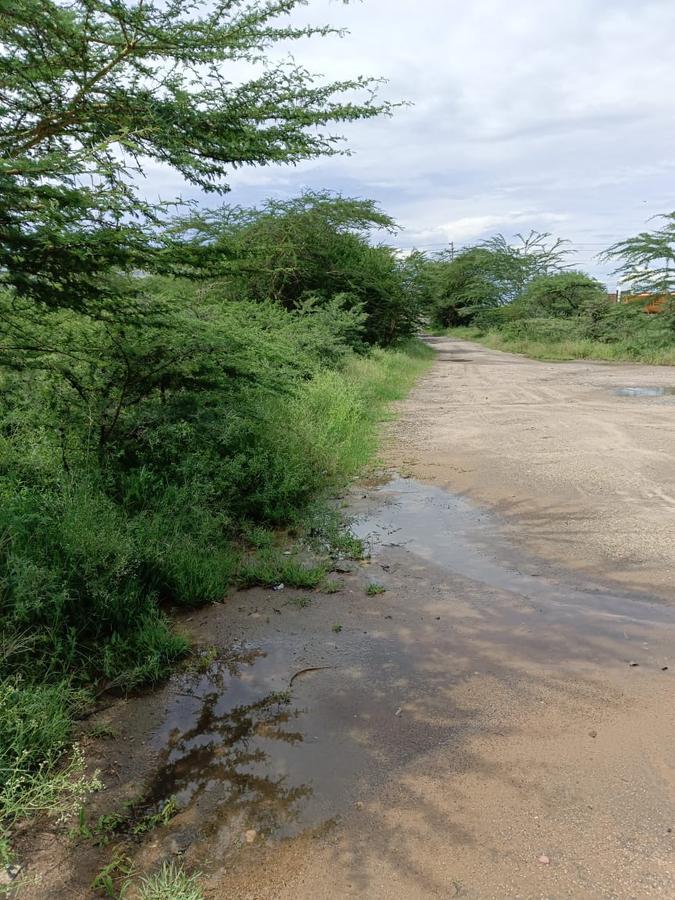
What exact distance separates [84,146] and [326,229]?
1623 cm

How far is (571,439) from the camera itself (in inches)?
Answer: 370

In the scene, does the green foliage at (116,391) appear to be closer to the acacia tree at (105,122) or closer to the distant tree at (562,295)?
the acacia tree at (105,122)

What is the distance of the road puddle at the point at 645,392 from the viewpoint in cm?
1407

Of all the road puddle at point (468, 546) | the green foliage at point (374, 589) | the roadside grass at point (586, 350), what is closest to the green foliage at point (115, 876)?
the green foliage at point (374, 589)

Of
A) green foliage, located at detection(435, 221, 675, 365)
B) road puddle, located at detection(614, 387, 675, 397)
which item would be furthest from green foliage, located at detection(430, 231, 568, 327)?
road puddle, located at detection(614, 387, 675, 397)

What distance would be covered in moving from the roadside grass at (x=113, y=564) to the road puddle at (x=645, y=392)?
381 inches

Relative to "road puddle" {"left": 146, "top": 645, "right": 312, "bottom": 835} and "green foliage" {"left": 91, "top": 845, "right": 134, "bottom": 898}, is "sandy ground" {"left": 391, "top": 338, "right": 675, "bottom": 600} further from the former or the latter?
"green foliage" {"left": 91, "top": 845, "right": 134, "bottom": 898}

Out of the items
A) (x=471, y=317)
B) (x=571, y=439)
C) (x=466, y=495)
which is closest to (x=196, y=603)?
(x=466, y=495)

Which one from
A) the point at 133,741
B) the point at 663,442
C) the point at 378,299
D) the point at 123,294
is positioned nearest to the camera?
the point at 133,741

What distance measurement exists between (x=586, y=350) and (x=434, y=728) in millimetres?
25392

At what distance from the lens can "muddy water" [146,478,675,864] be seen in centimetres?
277

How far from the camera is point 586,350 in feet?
85.0

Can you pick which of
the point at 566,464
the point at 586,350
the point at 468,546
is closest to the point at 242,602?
the point at 468,546

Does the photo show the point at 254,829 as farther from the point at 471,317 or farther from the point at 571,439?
the point at 471,317
